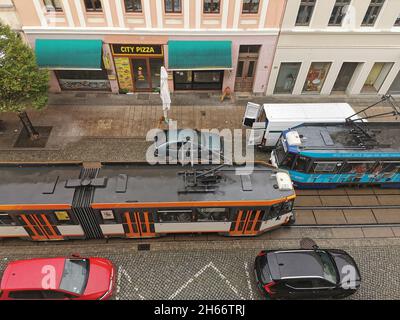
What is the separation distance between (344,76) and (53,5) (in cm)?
2060

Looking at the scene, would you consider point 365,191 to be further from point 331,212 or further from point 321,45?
point 321,45

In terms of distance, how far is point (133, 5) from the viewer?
1995 cm

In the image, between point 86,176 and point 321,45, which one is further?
point 321,45

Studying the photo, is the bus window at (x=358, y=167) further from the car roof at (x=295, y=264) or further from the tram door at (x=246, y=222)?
the tram door at (x=246, y=222)

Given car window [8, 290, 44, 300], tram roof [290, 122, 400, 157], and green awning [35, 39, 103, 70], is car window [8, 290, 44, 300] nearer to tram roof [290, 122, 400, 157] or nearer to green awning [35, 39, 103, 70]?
tram roof [290, 122, 400, 157]

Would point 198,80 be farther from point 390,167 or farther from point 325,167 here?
point 390,167

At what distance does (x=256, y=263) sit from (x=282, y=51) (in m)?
14.4

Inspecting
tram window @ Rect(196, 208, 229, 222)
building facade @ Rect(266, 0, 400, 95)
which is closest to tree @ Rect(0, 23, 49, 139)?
tram window @ Rect(196, 208, 229, 222)

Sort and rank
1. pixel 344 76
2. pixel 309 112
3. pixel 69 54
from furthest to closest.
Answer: pixel 344 76
pixel 69 54
pixel 309 112

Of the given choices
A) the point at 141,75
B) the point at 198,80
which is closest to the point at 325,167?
the point at 198,80

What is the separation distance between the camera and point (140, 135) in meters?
21.5

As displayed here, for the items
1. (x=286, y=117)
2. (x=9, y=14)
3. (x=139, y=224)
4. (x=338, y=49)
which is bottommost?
(x=139, y=224)

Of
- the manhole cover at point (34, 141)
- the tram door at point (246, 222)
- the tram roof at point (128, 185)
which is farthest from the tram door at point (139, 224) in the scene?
the manhole cover at point (34, 141)

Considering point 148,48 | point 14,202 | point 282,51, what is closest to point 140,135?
point 148,48
